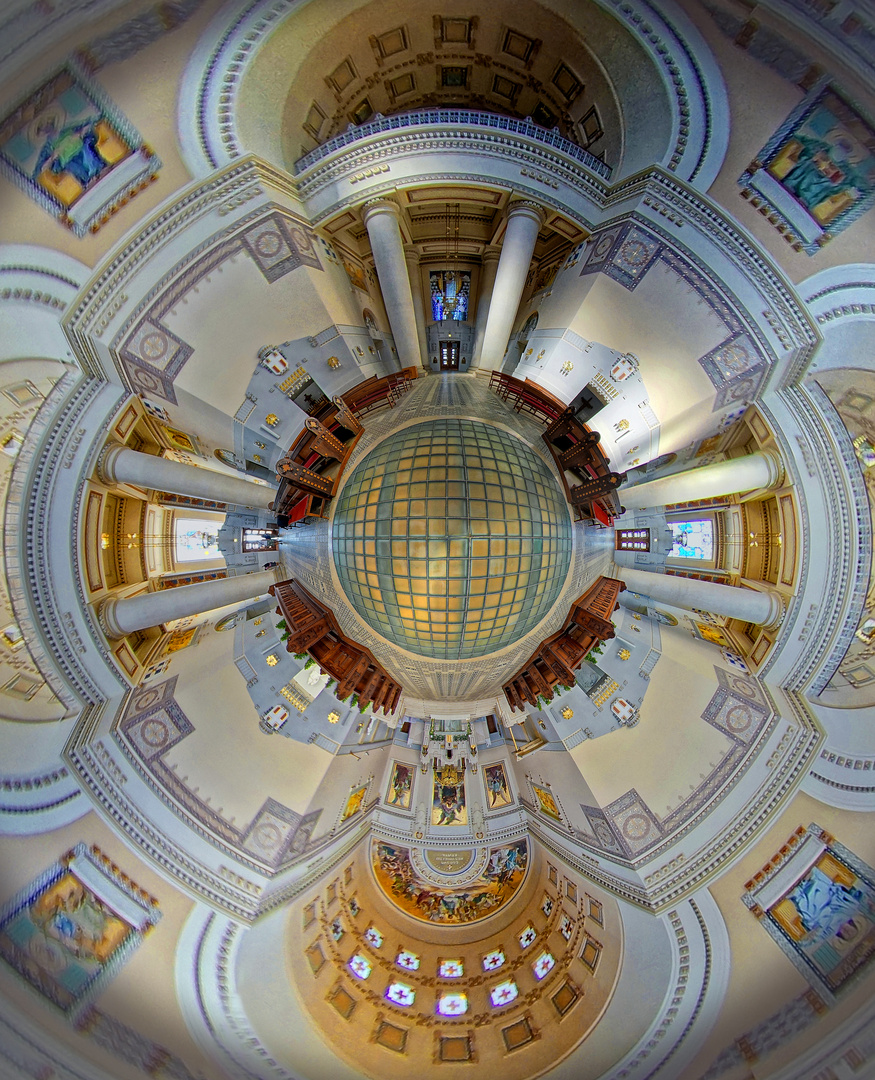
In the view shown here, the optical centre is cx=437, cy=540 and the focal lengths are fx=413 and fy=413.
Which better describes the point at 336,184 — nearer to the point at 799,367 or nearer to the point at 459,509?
the point at 459,509

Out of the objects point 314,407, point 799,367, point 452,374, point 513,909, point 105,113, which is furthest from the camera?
point 513,909

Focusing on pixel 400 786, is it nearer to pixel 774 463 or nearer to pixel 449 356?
pixel 449 356

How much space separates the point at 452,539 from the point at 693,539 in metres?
4.56

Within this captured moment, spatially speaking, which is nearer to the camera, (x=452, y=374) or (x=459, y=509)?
(x=459, y=509)

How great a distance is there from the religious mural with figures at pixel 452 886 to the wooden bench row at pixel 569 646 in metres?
3.70

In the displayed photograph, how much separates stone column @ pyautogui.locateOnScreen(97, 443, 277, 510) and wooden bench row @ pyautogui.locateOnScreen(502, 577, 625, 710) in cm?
577

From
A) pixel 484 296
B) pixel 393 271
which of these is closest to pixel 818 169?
pixel 484 296

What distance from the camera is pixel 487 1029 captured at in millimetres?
7359

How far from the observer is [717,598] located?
6.58m

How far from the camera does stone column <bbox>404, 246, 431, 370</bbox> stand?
7.03m

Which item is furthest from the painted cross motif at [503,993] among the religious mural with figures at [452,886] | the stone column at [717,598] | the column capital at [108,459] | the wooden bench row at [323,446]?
the column capital at [108,459]

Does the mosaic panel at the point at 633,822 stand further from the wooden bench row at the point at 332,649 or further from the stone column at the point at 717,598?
the wooden bench row at the point at 332,649

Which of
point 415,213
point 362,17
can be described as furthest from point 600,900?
point 362,17

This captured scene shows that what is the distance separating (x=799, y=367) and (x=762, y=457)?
132 cm
